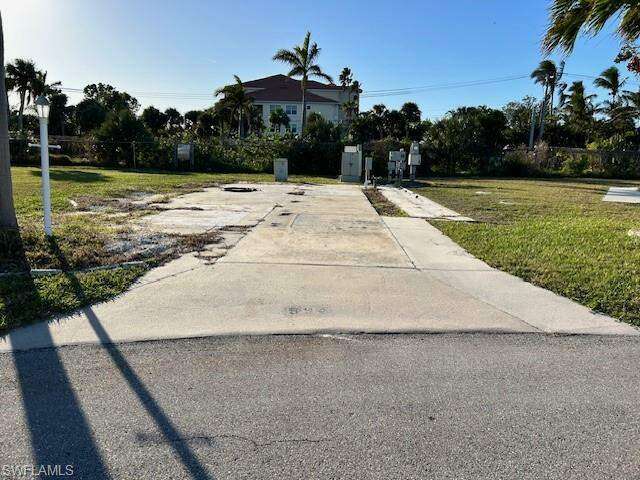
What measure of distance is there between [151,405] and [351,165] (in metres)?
17.8

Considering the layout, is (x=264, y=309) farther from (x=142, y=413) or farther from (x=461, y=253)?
(x=461, y=253)

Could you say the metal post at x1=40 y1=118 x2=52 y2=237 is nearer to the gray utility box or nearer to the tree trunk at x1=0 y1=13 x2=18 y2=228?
the tree trunk at x1=0 y1=13 x2=18 y2=228

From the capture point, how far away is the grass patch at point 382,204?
10.4 metres

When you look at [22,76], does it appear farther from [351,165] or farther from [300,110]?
[351,165]

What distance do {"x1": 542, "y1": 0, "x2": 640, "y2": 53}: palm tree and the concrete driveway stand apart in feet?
11.8

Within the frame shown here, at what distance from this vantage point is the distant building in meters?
55.0

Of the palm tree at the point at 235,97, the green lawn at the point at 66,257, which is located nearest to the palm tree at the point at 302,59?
the palm tree at the point at 235,97

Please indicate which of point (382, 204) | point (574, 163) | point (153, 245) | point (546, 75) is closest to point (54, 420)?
point (153, 245)

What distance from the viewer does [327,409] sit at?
8.52ft

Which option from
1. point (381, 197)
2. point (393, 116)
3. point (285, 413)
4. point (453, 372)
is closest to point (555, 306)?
point (453, 372)

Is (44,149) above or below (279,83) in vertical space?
below

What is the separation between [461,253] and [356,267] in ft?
5.89

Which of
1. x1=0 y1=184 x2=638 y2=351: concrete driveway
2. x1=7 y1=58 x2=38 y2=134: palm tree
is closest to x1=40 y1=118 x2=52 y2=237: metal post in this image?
x1=0 y1=184 x2=638 y2=351: concrete driveway

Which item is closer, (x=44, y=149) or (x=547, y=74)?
(x=44, y=149)
